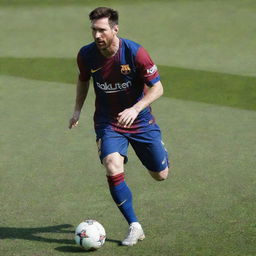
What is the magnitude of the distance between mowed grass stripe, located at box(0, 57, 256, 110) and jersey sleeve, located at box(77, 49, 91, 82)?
265 inches

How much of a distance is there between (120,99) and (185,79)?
828 cm

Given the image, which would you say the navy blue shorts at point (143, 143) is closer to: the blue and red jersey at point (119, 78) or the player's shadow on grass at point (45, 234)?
the blue and red jersey at point (119, 78)

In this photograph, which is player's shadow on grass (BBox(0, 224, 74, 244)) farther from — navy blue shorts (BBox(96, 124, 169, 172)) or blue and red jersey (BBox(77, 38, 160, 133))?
blue and red jersey (BBox(77, 38, 160, 133))

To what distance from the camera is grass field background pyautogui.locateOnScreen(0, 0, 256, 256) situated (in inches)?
313

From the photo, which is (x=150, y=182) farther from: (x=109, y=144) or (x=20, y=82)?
(x=20, y=82)

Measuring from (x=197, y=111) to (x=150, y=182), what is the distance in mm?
4417

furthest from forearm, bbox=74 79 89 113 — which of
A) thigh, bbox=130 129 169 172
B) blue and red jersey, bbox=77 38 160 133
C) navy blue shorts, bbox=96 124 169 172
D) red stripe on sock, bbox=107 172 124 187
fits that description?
red stripe on sock, bbox=107 172 124 187

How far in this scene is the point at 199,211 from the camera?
852 centimetres

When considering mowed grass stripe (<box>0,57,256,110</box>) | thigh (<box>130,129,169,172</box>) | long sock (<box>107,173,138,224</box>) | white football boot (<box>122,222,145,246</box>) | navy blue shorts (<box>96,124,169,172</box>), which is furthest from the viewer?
mowed grass stripe (<box>0,57,256,110</box>)

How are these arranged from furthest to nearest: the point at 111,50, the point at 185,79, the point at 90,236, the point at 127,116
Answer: the point at 185,79
the point at 111,50
the point at 127,116
the point at 90,236

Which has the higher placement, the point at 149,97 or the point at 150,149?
the point at 149,97

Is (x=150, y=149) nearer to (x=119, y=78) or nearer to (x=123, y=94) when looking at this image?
(x=123, y=94)

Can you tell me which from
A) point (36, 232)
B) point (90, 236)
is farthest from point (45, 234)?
point (90, 236)

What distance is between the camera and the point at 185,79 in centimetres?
1608
